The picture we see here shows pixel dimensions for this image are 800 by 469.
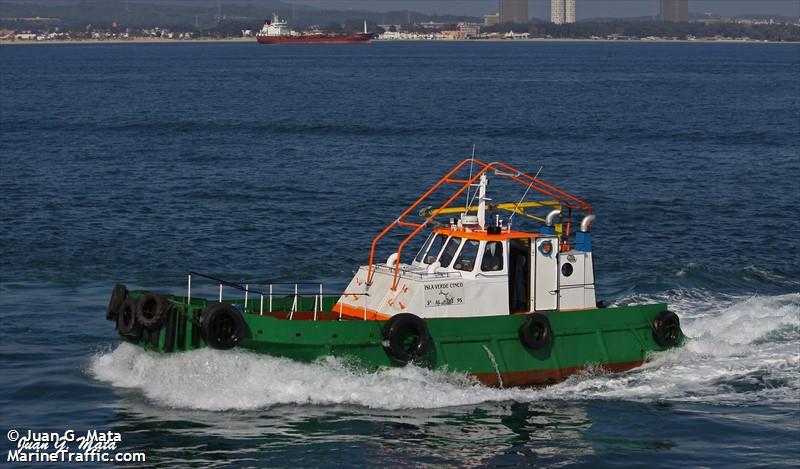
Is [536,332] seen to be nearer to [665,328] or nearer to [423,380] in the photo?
[423,380]

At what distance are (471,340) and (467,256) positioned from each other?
1669 mm

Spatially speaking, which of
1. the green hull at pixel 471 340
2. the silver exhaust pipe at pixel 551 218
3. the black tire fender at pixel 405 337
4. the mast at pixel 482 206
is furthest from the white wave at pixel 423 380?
the mast at pixel 482 206

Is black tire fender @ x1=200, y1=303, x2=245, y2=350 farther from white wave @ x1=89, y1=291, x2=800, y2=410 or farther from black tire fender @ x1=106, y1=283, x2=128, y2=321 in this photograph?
black tire fender @ x1=106, y1=283, x2=128, y2=321

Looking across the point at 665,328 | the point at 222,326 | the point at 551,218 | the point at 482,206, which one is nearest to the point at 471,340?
the point at 482,206

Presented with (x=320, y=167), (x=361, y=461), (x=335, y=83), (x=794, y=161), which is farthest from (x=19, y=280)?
(x=335, y=83)

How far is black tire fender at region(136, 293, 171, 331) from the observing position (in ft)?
68.0

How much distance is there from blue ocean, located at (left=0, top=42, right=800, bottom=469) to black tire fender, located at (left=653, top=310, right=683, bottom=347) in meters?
0.28

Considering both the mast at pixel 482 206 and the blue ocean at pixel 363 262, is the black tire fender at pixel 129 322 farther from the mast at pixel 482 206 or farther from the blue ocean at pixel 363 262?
the mast at pixel 482 206

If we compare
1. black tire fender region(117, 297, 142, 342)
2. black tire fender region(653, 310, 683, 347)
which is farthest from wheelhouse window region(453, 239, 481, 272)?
black tire fender region(117, 297, 142, 342)

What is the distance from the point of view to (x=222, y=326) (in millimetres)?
20172

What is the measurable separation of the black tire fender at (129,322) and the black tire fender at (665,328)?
30.8ft

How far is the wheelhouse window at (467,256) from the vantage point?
22.2 meters

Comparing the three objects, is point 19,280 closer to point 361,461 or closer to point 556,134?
point 361,461

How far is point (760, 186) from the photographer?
4791 centimetres
